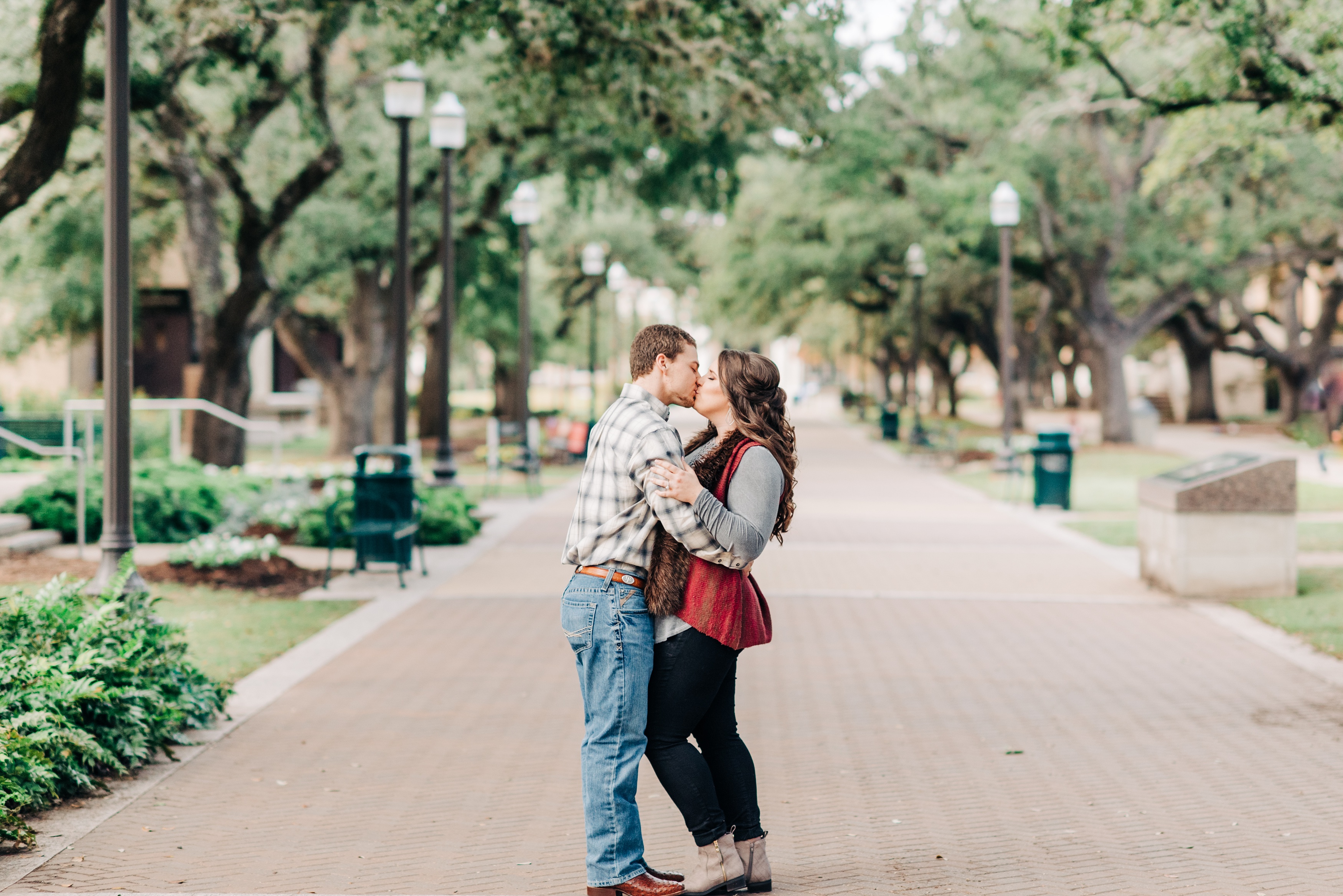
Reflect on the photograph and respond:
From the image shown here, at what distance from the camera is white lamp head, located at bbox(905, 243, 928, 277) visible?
99.4 feet

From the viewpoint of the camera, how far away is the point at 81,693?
5160mm

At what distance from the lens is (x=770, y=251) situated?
116ft

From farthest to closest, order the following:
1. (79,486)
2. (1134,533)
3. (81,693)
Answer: (1134,533)
(79,486)
(81,693)

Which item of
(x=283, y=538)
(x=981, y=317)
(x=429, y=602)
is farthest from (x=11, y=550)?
(x=981, y=317)

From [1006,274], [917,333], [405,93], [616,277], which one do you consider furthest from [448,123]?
[917,333]

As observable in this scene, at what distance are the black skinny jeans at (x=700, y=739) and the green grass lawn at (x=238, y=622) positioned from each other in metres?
4.11

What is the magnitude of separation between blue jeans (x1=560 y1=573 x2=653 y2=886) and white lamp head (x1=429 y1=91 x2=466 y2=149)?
11.8 m

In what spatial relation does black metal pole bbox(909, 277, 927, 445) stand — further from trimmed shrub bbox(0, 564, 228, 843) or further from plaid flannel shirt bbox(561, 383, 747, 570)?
plaid flannel shirt bbox(561, 383, 747, 570)

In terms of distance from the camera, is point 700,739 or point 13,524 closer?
point 700,739

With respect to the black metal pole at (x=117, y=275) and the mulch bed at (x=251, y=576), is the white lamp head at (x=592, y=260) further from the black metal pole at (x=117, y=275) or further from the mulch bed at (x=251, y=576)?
the black metal pole at (x=117, y=275)

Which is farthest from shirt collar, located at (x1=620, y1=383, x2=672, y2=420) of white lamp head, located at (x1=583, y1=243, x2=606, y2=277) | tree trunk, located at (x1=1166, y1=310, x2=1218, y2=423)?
tree trunk, located at (x1=1166, y1=310, x2=1218, y2=423)

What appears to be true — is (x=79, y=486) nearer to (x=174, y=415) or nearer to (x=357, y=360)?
(x=174, y=415)

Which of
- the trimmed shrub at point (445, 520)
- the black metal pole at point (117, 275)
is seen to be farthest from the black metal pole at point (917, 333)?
the black metal pole at point (117, 275)

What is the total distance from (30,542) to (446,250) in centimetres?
580
